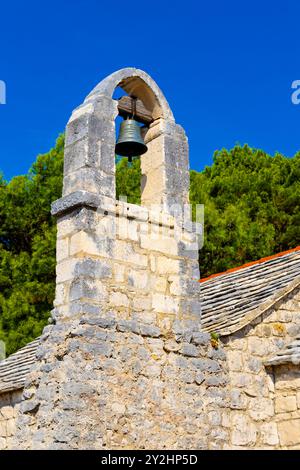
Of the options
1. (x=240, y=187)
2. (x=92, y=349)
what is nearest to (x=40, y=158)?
(x=240, y=187)

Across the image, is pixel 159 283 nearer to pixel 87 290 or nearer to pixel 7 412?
pixel 87 290

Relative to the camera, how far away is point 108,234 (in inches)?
242

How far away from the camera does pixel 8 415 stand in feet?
31.7

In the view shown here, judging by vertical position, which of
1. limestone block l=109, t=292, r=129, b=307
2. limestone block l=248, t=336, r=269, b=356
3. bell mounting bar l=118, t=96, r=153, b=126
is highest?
bell mounting bar l=118, t=96, r=153, b=126

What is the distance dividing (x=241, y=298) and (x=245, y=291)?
340 millimetres

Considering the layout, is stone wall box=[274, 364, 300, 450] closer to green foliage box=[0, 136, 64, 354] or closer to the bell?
the bell

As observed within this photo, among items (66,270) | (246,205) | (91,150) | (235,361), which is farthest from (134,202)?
(66,270)

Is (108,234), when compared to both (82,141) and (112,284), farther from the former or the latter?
(82,141)

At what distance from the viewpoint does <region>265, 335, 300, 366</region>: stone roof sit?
22.2 feet

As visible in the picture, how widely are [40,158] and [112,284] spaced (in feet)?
43.0

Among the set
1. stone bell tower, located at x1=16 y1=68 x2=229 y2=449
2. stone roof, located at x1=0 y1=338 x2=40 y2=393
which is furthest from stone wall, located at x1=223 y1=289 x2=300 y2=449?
stone roof, located at x1=0 y1=338 x2=40 y2=393

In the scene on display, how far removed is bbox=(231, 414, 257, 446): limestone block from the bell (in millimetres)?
2870

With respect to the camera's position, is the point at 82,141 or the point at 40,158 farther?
the point at 40,158

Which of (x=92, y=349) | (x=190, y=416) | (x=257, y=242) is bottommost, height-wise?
(x=190, y=416)
